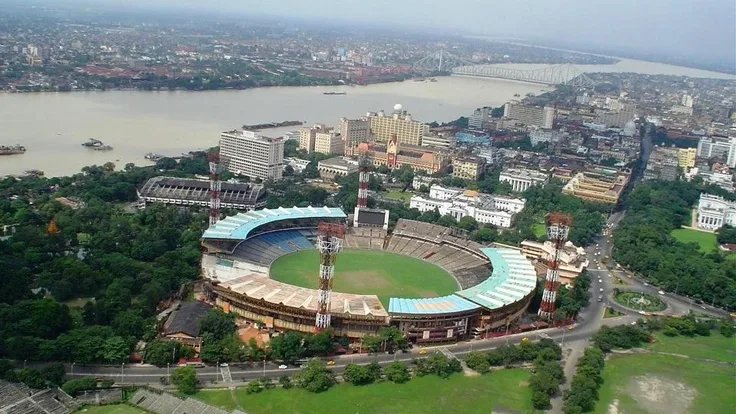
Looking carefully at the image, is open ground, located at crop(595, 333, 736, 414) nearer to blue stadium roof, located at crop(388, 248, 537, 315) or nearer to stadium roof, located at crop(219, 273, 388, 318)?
blue stadium roof, located at crop(388, 248, 537, 315)

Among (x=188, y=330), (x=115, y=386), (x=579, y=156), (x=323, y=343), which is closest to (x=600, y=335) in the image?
(x=323, y=343)

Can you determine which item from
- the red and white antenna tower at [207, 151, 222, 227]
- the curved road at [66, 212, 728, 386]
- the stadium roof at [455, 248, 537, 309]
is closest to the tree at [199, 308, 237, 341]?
the curved road at [66, 212, 728, 386]

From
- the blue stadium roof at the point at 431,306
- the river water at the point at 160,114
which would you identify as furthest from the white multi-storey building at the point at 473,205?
the river water at the point at 160,114

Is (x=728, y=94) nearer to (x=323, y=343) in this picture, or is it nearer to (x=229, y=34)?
(x=229, y=34)

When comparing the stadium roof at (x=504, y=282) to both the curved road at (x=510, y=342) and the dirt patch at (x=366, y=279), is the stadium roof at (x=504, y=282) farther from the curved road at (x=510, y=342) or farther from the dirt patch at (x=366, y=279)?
the dirt patch at (x=366, y=279)

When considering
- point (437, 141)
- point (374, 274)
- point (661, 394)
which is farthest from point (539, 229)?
→ point (437, 141)
